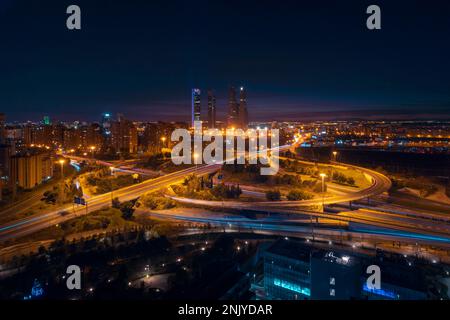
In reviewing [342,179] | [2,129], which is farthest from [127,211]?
[342,179]

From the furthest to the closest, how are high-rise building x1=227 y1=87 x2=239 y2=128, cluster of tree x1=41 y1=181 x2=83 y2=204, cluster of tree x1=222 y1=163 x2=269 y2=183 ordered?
high-rise building x1=227 y1=87 x2=239 y2=128, cluster of tree x1=222 y1=163 x2=269 y2=183, cluster of tree x1=41 y1=181 x2=83 y2=204

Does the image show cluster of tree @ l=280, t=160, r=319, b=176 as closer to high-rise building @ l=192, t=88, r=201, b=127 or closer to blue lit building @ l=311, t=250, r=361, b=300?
blue lit building @ l=311, t=250, r=361, b=300

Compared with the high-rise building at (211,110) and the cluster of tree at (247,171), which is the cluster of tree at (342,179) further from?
the high-rise building at (211,110)

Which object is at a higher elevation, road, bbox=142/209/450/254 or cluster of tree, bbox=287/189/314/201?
cluster of tree, bbox=287/189/314/201

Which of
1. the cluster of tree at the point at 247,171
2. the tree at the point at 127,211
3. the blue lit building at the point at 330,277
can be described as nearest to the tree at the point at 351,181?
the cluster of tree at the point at 247,171

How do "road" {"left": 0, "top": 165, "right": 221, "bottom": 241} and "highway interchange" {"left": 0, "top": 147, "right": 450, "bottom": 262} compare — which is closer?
"road" {"left": 0, "top": 165, "right": 221, "bottom": 241}

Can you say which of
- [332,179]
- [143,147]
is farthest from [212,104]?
[332,179]

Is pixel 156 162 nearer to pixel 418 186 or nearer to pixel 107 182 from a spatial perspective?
pixel 107 182

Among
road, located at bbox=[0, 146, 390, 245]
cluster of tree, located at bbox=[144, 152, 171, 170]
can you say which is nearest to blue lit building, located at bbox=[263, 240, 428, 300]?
road, located at bbox=[0, 146, 390, 245]
